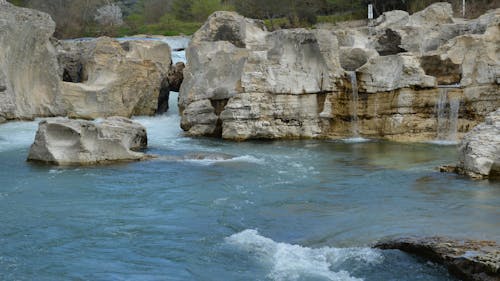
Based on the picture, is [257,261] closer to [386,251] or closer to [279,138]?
[386,251]

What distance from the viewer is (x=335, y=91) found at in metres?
16.2

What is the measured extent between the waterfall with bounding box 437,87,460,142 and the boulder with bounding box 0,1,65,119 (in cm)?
988

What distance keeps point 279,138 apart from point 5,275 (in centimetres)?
991

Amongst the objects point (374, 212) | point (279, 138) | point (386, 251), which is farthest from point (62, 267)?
point (279, 138)

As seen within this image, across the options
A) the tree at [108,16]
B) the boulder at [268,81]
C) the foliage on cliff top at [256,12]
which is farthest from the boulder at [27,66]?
the tree at [108,16]

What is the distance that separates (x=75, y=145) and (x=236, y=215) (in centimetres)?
492

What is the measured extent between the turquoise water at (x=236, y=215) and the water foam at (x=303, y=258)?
20 millimetres

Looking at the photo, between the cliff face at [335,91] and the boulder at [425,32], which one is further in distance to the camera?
the boulder at [425,32]

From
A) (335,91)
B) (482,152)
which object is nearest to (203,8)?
(335,91)

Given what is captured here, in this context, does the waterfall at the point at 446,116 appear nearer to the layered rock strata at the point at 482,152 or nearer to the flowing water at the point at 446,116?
the flowing water at the point at 446,116

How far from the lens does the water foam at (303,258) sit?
6.58 metres

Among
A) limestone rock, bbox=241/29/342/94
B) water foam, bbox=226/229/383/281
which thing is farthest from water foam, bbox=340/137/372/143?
water foam, bbox=226/229/383/281

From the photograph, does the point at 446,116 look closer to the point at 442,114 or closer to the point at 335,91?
the point at 442,114

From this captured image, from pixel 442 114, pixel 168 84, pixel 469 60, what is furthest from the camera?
pixel 168 84
